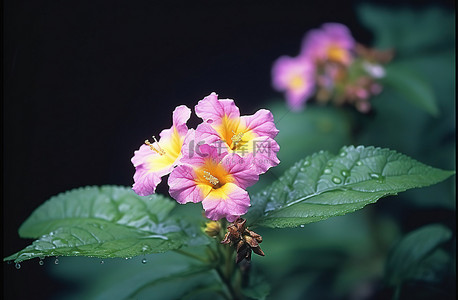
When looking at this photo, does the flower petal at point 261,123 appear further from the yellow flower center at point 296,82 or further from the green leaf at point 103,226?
the yellow flower center at point 296,82

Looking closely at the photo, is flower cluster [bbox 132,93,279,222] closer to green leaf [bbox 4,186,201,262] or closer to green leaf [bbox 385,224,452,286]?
green leaf [bbox 4,186,201,262]

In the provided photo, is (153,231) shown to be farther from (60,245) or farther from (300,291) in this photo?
(300,291)

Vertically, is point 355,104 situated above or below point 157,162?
above

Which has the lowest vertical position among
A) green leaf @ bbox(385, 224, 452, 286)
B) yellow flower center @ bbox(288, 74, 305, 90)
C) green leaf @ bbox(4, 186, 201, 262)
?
green leaf @ bbox(385, 224, 452, 286)

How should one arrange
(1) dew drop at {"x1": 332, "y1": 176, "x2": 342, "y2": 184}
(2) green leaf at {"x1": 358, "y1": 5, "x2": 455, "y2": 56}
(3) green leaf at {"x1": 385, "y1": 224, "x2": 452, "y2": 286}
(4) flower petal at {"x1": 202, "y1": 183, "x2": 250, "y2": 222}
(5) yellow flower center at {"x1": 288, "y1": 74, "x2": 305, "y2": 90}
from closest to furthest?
(4) flower petal at {"x1": 202, "y1": 183, "x2": 250, "y2": 222}, (1) dew drop at {"x1": 332, "y1": 176, "x2": 342, "y2": 184}, (3) green leaf at {"x1": 385, "y1": 224, "x2": 452, "y2": 286}, (5) yellow flower center at {"x1": 288, "y1": 74, "x2": 305, "y2": 90}, (2) green leaf at {"x1": 358, "y1": 5, "x2": 455, "y2": 56}

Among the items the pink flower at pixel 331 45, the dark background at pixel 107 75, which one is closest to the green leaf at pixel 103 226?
the dark background at pixel 107 75

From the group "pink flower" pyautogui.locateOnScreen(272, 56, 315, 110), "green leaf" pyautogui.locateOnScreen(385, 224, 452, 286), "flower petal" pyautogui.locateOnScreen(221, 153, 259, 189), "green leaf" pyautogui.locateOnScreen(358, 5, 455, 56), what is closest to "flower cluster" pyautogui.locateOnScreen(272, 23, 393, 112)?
"pink flower" pyautogui.locateOnScreen(272, 56, 315, 110)

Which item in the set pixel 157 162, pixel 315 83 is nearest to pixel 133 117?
pixel 315 83
